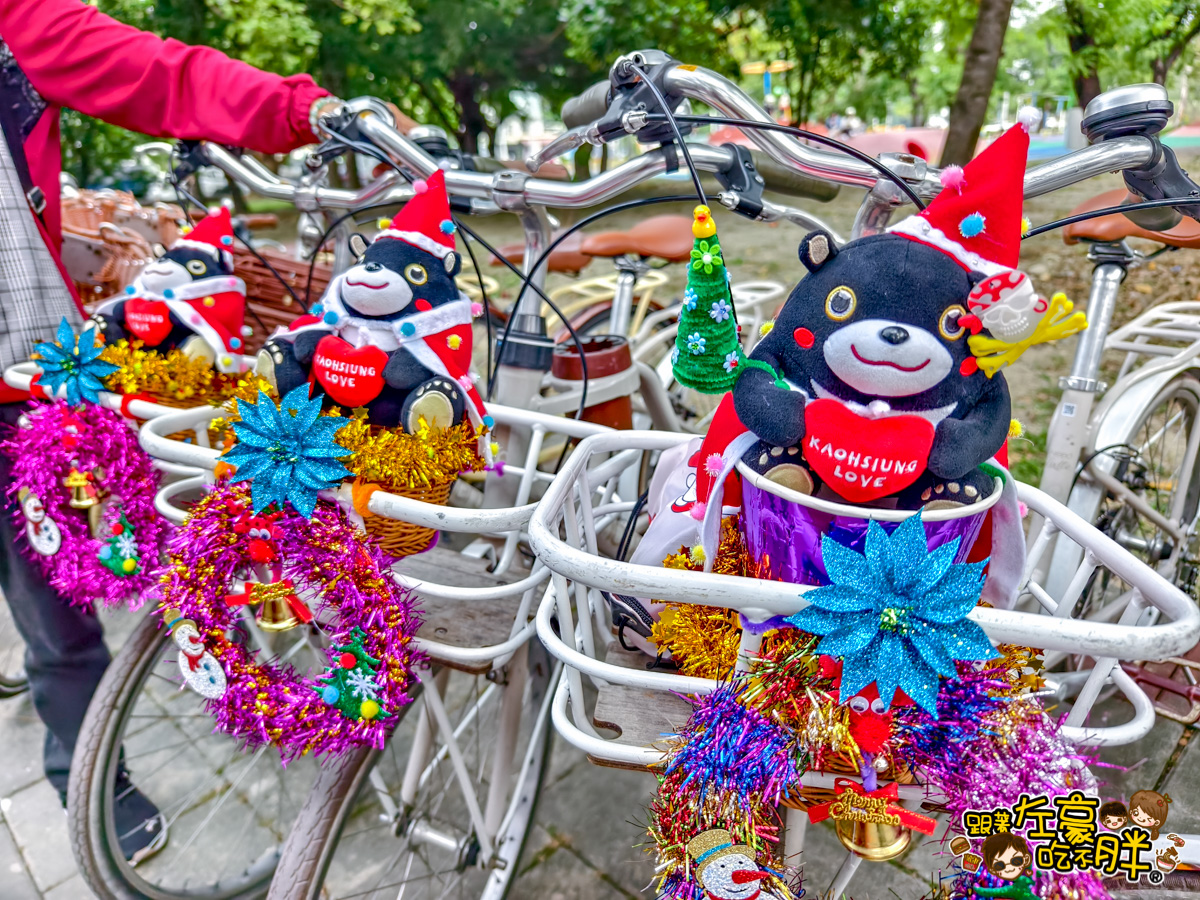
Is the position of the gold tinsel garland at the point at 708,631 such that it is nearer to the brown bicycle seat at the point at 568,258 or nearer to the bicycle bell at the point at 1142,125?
the bicycle bell at the point at 1142,125

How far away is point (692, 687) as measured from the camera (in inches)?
32.6

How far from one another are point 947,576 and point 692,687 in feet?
0.98

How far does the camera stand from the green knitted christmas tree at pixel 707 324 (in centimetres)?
86

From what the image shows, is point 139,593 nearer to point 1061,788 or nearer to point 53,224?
point 53,224

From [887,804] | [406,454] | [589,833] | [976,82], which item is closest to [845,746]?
[887,804]

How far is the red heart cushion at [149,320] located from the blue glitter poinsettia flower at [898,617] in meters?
1.29

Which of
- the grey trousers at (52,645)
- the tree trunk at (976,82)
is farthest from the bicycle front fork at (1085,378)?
the tree trunk at (976,82)

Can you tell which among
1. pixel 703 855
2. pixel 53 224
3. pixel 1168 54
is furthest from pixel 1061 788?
pixel 1168 54

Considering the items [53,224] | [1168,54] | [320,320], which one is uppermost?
[1168,54]

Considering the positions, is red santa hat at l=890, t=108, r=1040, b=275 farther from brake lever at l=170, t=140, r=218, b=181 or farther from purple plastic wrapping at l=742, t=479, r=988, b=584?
brake lever at l=170, t=140, r=218, b=181

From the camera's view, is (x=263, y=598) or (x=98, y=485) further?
(x=98, y=485)

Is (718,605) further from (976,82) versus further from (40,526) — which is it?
(976,82)

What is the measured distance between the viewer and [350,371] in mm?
1103

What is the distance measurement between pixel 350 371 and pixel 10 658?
209 centimetres
